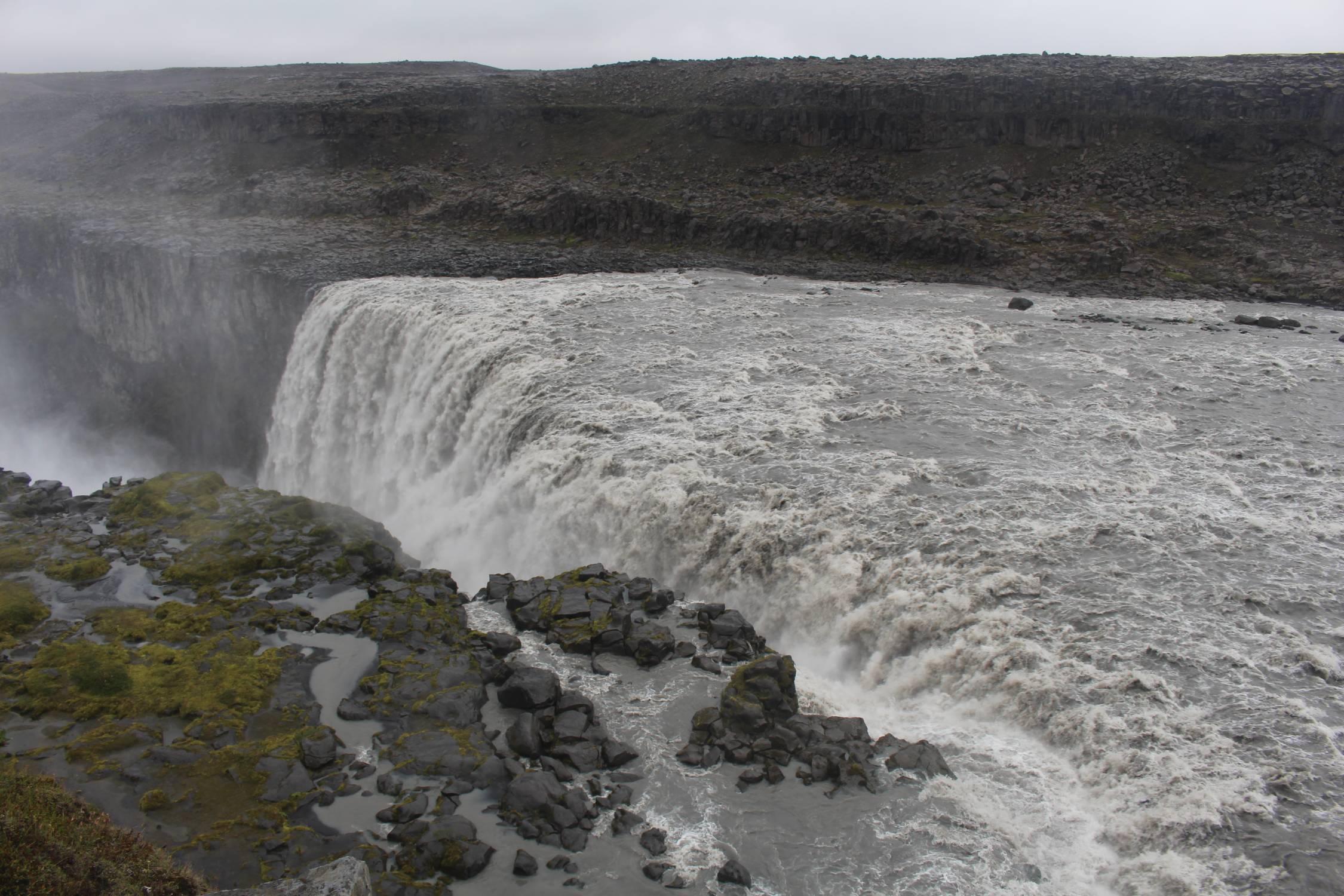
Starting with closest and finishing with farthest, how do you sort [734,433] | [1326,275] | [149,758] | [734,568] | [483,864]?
[483,864]
[149,758]
[734,568]
[734,433]
[1326,275]

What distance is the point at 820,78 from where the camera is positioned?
5488 centimetres

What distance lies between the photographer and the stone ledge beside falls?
8.73 metres

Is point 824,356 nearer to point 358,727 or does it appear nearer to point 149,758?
point 358,727

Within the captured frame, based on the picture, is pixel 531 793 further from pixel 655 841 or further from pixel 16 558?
pixel 16 558

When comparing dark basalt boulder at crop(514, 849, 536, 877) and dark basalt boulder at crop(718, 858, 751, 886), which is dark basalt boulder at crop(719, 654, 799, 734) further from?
dark basalt boulder at crop(514, 849, 536, 877)

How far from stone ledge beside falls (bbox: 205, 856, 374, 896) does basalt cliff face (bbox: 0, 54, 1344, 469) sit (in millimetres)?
31011

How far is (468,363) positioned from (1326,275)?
100 ft

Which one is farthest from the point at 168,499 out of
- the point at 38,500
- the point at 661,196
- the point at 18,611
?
the point at 661,196

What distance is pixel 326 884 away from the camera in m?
9.09

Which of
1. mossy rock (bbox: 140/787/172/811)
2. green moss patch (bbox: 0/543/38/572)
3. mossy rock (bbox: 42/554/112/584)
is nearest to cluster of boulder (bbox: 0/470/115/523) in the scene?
green moss patch (bbox: 0/543/38/572)

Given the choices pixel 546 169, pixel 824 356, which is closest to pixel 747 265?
pixel 824 356

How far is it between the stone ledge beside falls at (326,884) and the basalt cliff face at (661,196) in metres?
31.0

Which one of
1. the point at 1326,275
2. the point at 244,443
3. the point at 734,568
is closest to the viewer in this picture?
the point at 734,568

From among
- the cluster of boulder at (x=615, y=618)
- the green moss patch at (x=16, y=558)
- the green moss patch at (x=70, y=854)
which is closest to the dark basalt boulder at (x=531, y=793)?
the cluster of boulder at (x=615, y=618)
